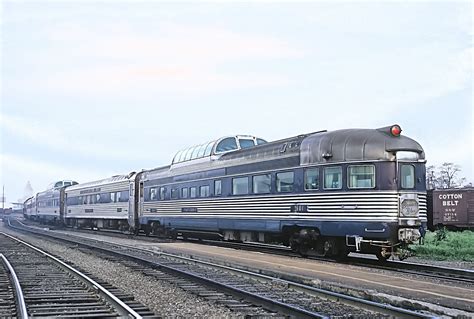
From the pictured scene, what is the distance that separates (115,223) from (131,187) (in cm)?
476

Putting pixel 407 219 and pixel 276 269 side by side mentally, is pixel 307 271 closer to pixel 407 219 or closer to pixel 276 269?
pixel 276 269

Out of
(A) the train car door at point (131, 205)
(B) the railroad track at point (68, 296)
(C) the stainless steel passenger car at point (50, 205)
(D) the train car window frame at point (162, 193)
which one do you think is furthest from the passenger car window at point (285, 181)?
(C) the stainless steel passenger car at point (50, 205)

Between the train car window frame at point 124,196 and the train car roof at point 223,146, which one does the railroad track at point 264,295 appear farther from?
the train car window frame at point 124,196

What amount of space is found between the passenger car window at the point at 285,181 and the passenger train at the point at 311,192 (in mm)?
29

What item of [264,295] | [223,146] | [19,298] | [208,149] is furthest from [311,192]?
[19,298]

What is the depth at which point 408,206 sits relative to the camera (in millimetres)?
14039

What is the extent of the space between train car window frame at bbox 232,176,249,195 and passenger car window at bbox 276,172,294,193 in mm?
2086

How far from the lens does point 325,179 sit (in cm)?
1520

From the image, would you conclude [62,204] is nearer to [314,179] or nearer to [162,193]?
[162,193]

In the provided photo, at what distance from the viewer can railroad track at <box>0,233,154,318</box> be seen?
8219mm

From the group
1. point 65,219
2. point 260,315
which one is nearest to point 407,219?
point 260,315

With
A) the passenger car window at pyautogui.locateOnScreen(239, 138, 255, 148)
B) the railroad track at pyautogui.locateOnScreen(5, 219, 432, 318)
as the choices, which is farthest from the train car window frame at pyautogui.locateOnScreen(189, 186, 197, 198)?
the railroad track at pyautogui.locateOnScreen(5, 219, 432, 318)

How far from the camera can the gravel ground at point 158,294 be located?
8.34 meters

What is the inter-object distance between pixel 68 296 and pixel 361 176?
7829 mm
